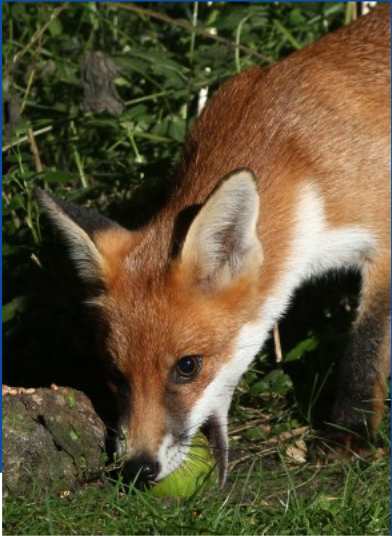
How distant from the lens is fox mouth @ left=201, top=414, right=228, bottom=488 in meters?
5.20

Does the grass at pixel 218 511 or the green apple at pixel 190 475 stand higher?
the green apple at pixel 190 475

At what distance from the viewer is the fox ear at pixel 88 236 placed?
4.73m

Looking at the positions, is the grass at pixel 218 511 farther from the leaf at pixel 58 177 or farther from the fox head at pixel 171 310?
the leaf at pixel 58 177

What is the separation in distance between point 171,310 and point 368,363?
142 cm

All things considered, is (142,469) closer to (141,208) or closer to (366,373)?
(366,373)

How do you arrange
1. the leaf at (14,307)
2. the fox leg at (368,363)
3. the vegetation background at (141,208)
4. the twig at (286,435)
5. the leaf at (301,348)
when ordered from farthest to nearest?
the leaf at (14,307) → the leaf at (301,348) → the twig at (286,435) → the fox leg at (368,363) → the vegetation background at (141,208)

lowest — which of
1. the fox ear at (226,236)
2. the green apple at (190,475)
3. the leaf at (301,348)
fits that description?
the green apple at (190,475)

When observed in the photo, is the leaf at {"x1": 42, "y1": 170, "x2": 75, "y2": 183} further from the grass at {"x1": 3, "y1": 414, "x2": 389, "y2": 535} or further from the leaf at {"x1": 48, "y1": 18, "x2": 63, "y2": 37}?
the grass at {"x1": 3, "y1": 414, "x2": 389, "y2": 535}

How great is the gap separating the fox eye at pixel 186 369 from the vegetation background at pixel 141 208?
542 mm

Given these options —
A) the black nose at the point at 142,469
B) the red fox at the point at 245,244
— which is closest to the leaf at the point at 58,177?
the red fox at the point at 245,244

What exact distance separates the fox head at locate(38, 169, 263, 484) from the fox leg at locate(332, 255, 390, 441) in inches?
32.9

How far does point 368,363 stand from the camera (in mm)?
5605

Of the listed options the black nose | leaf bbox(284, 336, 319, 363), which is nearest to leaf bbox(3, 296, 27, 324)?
leaf bbox(284, 336, 319, 363)

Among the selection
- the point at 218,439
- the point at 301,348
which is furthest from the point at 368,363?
the point at 218,439
